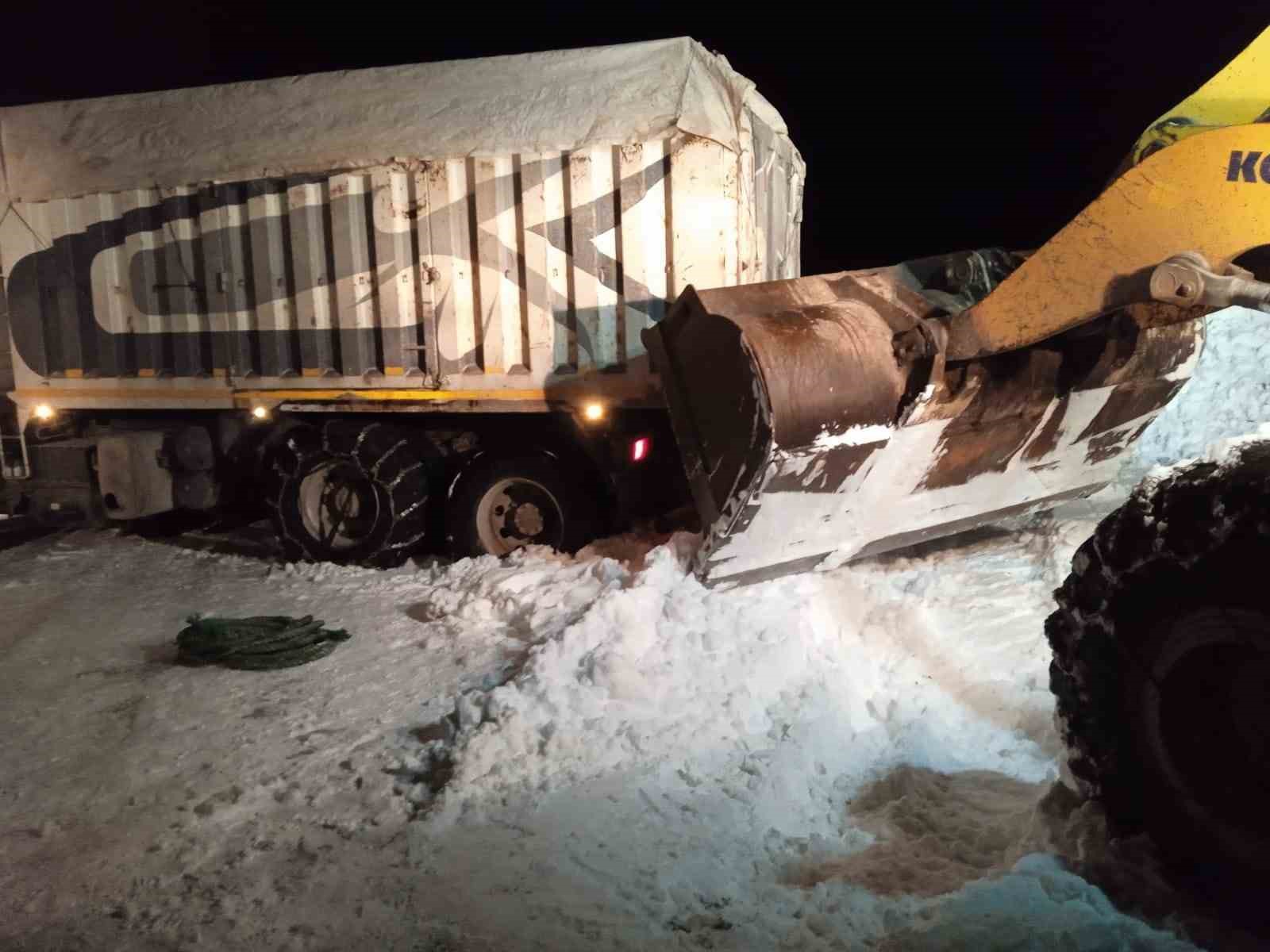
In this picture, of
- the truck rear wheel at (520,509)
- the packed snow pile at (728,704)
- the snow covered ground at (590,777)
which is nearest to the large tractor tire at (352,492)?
the truck rear wheel at (520,509)

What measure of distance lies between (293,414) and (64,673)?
2740mm

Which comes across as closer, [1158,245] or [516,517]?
A: [1158,245]

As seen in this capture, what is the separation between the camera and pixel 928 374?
15.0 feet

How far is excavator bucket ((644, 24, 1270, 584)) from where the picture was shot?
374 cm

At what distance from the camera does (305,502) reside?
301 inches

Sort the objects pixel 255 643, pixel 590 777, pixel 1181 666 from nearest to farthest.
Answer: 1. pixel 1181 666
2. pixel 590 777
3. pixel 255 643

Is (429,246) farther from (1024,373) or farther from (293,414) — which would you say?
(1024,373)

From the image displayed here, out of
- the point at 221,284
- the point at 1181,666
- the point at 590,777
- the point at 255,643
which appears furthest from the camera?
the point at 221,284

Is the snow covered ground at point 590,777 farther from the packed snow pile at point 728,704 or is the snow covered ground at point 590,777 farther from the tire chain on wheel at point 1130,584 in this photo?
the tire chain on wheel at point 1130,584

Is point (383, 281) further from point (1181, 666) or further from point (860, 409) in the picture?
point (1181, 666)

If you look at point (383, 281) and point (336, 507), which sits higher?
point (383, 281)

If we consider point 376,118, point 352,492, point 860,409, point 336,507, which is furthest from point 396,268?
point 860,409

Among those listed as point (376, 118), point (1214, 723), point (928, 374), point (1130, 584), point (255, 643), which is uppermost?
point (376, 118)

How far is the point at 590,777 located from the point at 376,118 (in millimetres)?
5034
